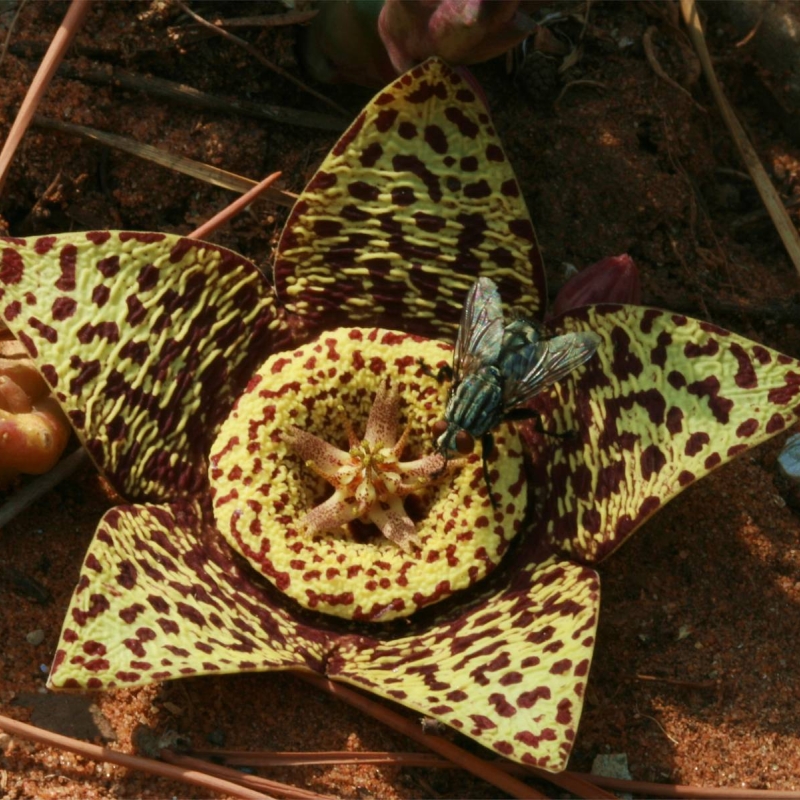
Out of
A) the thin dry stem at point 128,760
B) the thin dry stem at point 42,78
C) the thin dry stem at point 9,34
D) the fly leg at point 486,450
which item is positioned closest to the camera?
the thin dry stem at point 128,760

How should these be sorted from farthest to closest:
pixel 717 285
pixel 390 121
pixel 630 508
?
1. pixel 717 285
2. pixel 390 121
3. pixel 630 508

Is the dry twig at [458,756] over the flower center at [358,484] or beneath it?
beneath

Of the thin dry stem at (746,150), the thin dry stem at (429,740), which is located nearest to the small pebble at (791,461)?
the thin dry stem at (746,150)

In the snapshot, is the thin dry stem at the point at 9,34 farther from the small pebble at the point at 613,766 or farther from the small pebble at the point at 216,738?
the small pebble at the point at 613,766

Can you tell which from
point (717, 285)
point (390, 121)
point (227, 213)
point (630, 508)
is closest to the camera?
point (630, 508)

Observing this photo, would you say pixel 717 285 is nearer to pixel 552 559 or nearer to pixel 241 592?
pixel 552 559

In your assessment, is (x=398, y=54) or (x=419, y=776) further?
(x=398, y=54)

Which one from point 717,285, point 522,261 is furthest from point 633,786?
point 717,285
